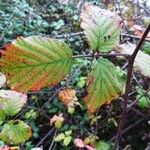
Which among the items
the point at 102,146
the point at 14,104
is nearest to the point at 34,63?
the point at 14,104

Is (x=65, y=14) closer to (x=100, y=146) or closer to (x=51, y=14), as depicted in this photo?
(x=51, y=14)

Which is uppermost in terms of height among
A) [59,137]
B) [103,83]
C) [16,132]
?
[103,83]

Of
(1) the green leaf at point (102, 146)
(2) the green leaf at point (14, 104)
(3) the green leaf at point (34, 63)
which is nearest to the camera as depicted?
(3) the green leaf at point (34, 63)

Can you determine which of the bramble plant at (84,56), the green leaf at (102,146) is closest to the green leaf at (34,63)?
the bramble plant at (84,56)

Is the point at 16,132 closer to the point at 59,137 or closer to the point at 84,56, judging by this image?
the point at 84,56

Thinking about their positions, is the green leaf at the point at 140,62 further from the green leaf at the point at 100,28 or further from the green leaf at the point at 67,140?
the green leaf at the point at 67,140

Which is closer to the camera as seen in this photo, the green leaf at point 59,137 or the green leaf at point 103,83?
the green leaf at point 103,83

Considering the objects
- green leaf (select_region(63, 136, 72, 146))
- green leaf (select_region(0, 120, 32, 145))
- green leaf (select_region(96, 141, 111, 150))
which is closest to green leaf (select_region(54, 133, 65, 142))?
green leaf (select_region(63, 136, 72, 146))

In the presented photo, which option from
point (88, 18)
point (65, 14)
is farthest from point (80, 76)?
point (88, 18)
